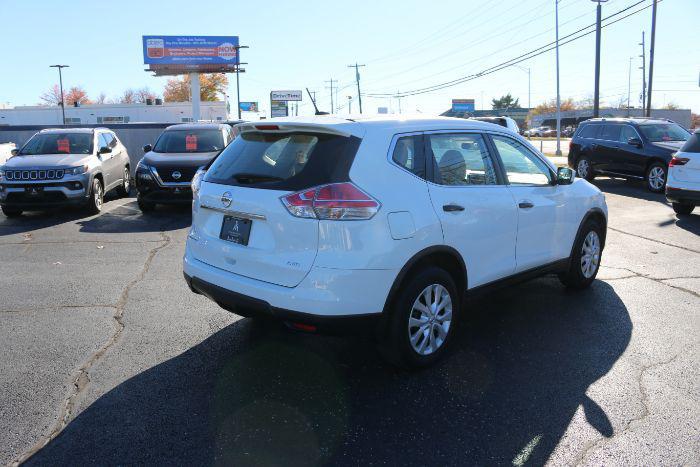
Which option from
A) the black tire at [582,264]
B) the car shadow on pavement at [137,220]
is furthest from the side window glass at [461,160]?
the car shadow on pavement at [137,220]

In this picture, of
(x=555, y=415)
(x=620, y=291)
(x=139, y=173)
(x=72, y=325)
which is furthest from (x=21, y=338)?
(x=139, y=173)

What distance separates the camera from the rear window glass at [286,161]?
3707mm

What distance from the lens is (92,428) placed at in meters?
3.36

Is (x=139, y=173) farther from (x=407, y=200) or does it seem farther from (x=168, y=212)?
(x=407, y=200)

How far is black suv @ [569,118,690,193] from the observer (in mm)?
14078

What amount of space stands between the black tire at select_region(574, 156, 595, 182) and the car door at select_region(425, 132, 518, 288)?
1289cm

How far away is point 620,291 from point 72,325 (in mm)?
5297

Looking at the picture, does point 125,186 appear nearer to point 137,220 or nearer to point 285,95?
point 137,220

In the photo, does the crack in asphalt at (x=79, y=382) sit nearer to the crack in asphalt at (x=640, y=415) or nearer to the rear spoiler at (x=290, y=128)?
the rear spoiler at (x=290, y=128)

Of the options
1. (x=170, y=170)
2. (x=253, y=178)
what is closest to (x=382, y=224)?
(x=253, y=178)

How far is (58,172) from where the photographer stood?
10695mm

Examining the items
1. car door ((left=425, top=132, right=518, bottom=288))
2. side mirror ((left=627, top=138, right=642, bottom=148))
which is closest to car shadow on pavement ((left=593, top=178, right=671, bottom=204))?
side mirror ((left=627, top=138, right=642, bottom=148))

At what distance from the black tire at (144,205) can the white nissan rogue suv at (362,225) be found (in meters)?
7.47

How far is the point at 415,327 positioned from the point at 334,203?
1.10 m
